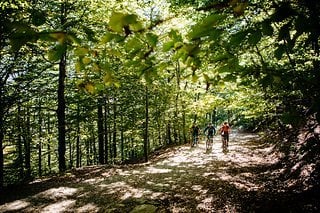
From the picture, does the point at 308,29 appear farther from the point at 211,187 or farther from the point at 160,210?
the point at 211,187

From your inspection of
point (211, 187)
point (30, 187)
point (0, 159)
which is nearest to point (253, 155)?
point (211, 187)

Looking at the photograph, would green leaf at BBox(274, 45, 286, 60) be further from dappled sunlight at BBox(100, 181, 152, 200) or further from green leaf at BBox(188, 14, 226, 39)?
dappled sunlight at BBox(100, 181, 152, 200)

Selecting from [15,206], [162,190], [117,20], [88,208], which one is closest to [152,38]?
[117,20]

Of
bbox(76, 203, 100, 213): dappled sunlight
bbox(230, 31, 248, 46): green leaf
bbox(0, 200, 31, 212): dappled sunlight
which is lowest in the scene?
bbox(0, 200, 31, 212): dappled sunlight

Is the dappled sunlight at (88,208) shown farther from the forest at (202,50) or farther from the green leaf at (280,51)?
the green leaf at (280,51)

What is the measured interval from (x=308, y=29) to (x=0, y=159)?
17.5m

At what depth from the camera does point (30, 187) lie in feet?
46.9

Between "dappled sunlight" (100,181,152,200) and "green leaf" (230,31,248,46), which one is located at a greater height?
"green leaf" (230,31,248,46)

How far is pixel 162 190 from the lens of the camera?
1117 cm

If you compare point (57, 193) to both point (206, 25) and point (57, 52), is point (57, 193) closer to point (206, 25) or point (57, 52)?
point (57, 52)

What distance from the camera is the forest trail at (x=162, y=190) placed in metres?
9.28

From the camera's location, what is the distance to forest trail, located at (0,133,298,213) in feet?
30.5

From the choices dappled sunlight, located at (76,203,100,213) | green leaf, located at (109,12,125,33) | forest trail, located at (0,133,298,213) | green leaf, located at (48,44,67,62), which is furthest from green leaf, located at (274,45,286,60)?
dappled sunlight, located at (76,203,100,213)

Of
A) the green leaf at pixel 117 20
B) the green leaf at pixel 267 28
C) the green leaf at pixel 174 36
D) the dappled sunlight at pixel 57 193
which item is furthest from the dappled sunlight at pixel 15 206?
the green leaf at pixel 267 28
